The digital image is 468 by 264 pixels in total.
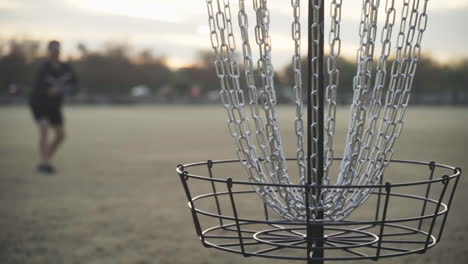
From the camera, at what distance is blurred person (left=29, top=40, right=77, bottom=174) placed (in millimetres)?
10422

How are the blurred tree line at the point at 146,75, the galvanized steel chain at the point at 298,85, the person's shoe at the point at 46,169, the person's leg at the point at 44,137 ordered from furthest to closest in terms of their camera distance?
the blurred tree line at the point at 146,75 < the person's shoe at the point at 46,169 < the person's leg at the point at 44,137 < the galvanized steel chain at the point at 298,85

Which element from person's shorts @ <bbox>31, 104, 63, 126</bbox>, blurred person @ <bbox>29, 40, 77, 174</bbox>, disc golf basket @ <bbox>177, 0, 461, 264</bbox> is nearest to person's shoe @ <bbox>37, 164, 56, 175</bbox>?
blurred person @ <bbox>29, 40, 77, 174</bbox>

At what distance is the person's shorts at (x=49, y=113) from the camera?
10.5 metres

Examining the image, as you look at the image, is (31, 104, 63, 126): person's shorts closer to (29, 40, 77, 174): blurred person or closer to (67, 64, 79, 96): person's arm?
(29, 40, 77, 174): blurred person

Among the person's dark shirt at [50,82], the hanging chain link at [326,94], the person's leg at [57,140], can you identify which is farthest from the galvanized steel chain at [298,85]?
the person's dark shirt at [50,82]

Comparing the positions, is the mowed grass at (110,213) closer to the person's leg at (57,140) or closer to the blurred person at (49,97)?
the person's leg at (57,140)

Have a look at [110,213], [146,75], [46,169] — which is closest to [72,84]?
[46,169]

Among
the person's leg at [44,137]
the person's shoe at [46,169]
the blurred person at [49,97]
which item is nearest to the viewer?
the person's leg at [44,137]

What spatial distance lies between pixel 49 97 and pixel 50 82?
307 millimetres

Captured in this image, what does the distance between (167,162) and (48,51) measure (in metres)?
3.85

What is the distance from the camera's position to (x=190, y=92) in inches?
4601

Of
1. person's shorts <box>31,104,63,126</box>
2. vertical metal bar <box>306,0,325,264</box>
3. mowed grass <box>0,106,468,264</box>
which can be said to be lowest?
mowed grass <box>0,106,468,264</box>

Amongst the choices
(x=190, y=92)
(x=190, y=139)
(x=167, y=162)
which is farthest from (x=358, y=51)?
(x=190, y=92)

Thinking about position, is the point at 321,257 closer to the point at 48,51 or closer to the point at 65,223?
the point at 65,223
